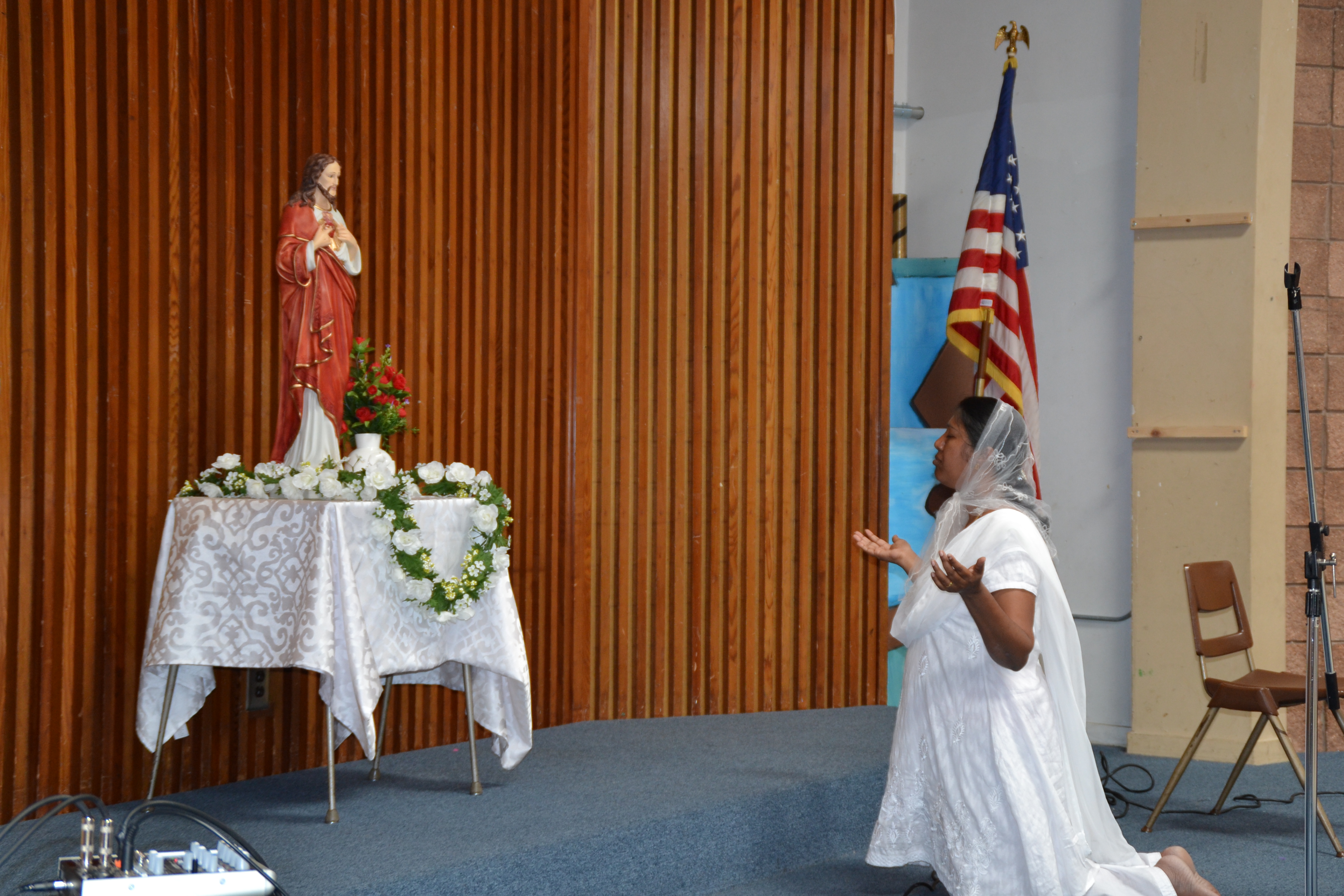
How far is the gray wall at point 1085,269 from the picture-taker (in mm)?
5742

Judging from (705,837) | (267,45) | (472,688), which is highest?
(267,45)

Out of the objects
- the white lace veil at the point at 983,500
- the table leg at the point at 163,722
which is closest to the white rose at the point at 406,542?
the table leg at the point at 163,722

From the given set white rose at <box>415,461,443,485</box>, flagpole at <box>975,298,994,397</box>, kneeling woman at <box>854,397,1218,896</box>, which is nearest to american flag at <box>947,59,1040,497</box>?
flagpole at <box>975,298,994,397</box>

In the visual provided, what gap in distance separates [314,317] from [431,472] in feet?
1.95

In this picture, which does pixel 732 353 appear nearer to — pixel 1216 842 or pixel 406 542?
pixel 406 542

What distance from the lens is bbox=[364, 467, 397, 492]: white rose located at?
10.9 feet

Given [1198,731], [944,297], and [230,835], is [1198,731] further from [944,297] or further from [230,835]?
[230,835]

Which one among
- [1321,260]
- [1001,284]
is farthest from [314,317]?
[1321,260]

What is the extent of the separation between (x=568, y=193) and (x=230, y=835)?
12.3ft

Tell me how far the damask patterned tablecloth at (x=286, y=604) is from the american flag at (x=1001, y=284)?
2.87 metres

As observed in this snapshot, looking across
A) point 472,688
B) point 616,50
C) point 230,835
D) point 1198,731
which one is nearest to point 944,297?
point 616,50

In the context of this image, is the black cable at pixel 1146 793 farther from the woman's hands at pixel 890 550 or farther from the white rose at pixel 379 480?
the white rose at pixel 379 480

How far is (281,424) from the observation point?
3686 mm

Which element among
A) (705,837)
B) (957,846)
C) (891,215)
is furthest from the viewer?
(891,215)
